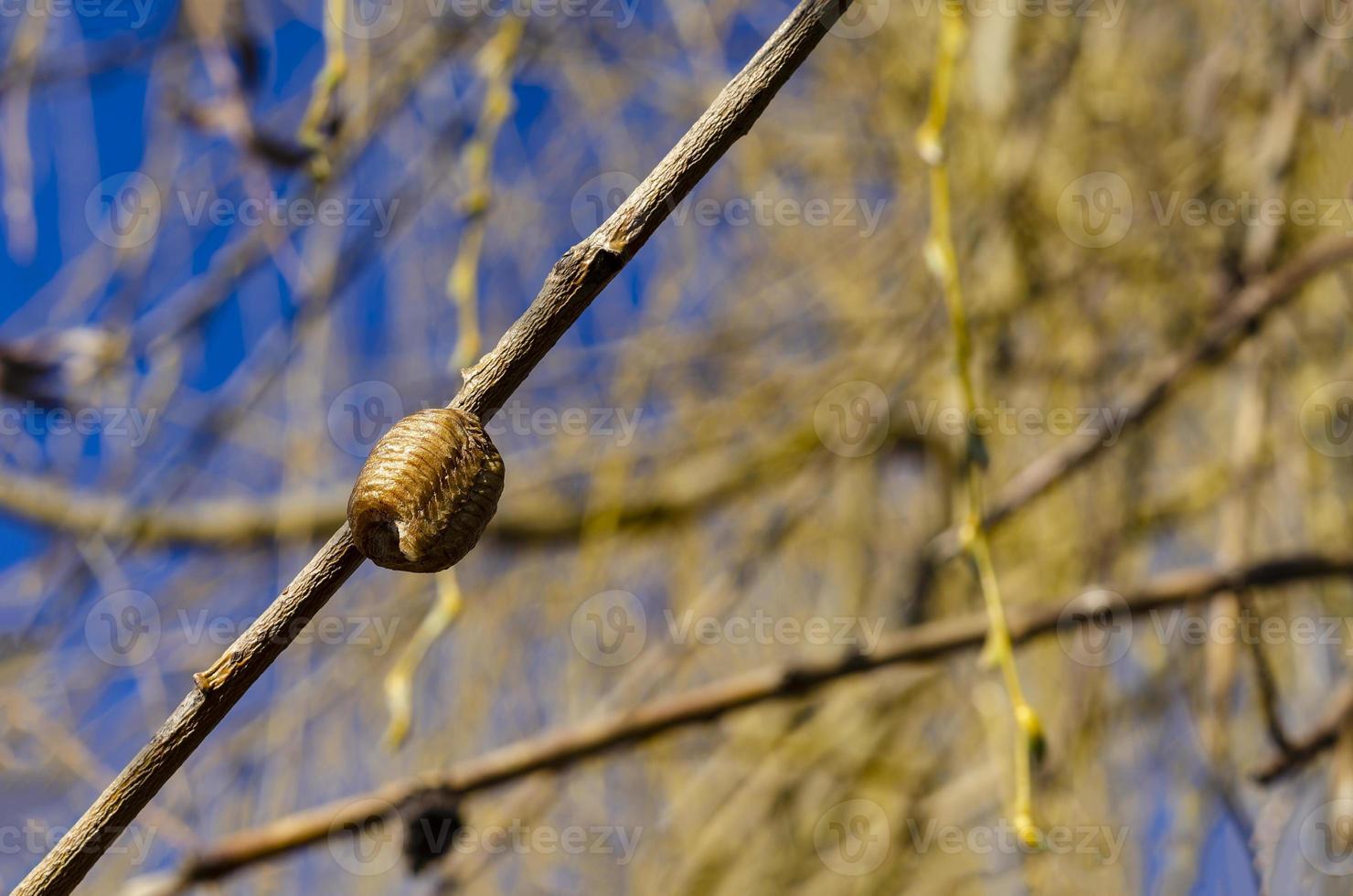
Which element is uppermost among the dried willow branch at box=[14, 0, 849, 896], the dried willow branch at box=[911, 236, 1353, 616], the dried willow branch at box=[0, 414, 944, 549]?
the dried willow branch at box=[0, 414, 944, 549]

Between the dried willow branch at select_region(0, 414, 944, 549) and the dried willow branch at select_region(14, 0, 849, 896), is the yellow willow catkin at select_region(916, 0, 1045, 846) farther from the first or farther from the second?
the dried willow branch at select_region(0, 414, 944, 549)

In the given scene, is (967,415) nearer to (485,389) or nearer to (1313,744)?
(485,389)

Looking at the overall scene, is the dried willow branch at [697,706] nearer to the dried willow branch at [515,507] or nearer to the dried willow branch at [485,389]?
the dried willow branch at [485,389]

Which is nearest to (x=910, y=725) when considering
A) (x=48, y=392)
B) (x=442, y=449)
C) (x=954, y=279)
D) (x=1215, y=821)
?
(x=1215, y=821)

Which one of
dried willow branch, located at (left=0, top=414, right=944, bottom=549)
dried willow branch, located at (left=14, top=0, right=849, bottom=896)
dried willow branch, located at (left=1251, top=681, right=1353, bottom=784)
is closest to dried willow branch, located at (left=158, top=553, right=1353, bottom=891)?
dried willow branch, located at (left=1251, top=681, right=1353, bottom=784)

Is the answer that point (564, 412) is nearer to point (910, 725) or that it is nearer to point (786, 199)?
point (786, 199)
